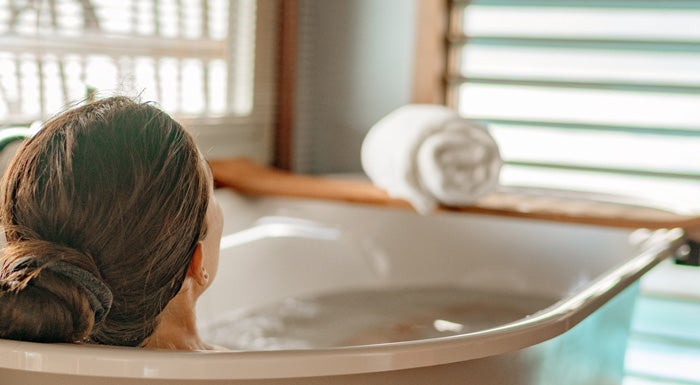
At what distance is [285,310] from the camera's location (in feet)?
8.60

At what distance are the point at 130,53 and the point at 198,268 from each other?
5.38ft

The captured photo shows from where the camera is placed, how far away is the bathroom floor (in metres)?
2.75

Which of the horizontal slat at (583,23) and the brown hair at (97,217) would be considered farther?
the horizontal slat at (583,23)

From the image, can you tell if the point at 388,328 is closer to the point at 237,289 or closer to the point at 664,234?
the point at 237,289

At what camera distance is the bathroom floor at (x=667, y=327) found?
2.75 m

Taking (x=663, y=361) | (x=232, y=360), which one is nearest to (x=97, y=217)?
(x=232, y=360)

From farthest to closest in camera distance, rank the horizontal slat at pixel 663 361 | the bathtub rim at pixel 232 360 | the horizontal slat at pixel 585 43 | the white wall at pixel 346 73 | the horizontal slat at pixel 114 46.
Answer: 1. the white wall at pixel 346 73
2. the horizontal slat at pixel 585 43
3. the horizontal slat at pixel 663 361
4. the horizontal slat at pixel 114 46
5. the bathtub rim at pixel 232 360

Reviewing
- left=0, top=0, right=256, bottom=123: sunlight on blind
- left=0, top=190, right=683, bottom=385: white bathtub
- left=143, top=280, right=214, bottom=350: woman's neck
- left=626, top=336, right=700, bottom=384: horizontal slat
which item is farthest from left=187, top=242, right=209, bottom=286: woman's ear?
left=626, top=336, right=700, bottom=384: horizontal slat

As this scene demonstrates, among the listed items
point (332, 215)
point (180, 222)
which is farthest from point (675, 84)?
point (180, 222)

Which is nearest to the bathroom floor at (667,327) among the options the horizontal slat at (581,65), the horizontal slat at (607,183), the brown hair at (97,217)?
the horizontal slat at (607,183)

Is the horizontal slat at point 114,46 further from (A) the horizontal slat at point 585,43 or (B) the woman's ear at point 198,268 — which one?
(B) the woman's ear at point 198,268

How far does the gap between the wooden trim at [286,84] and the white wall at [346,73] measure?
30 mm

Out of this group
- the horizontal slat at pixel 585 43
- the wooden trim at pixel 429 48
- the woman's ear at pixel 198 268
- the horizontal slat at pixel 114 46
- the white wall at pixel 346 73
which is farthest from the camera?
the white wall at pixel 346 73

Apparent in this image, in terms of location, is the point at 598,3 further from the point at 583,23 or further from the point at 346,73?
the point at 346,73
